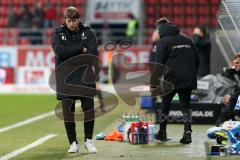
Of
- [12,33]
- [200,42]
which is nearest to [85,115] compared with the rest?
[200,42]

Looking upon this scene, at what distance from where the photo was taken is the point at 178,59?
11578 mm

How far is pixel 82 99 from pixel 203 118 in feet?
17.4

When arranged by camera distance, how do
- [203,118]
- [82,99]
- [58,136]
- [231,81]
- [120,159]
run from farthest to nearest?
A: [231,81], [203,118], [58,136], [82,99], [120,159]

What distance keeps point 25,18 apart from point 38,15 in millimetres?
547

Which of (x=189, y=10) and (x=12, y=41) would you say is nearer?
(x=12, y=41)

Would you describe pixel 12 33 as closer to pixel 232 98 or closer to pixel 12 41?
pixel 12 41

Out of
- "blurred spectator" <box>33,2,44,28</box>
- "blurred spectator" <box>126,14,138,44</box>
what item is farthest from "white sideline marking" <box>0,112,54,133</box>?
"blurred spectator" <box>33,2,44,28</box>

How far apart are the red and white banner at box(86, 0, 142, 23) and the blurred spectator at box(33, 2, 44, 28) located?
2453 mm

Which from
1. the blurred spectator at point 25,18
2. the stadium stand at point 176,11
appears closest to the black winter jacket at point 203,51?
the blurred spectator at point 25,18

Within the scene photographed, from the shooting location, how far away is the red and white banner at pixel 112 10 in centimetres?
3322

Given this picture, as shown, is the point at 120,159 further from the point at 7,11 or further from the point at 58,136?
the point at 7,11

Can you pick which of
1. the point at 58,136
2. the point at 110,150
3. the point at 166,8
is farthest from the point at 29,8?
the point at 110,150

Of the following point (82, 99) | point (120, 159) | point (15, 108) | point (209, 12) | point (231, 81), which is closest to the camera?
point (120, 159)

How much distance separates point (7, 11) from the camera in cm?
3438
